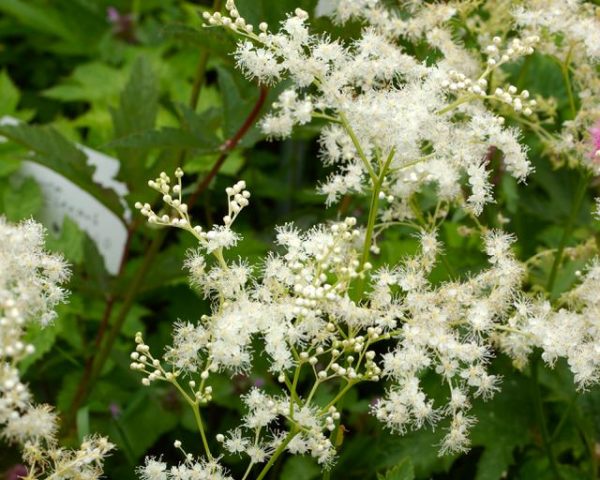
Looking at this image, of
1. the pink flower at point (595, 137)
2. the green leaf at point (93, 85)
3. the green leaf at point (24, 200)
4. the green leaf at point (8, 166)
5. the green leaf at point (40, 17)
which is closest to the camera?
the pink flower at point (595, 137)

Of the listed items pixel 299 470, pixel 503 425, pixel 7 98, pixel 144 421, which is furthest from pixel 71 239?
pixel 503 425

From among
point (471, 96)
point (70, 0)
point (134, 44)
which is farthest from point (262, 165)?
point (471, 96)

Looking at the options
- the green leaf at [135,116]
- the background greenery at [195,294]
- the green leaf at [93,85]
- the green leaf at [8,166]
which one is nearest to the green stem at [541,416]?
the background greenery at [195,294]

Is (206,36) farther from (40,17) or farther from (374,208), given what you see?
(40,17)

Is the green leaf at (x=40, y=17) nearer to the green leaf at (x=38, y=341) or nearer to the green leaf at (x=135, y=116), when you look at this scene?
the green leaf at (x=135, y=116)

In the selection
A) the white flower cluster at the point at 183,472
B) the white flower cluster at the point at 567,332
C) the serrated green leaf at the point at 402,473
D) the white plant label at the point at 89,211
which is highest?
the white flower cluster at the point at 567,332

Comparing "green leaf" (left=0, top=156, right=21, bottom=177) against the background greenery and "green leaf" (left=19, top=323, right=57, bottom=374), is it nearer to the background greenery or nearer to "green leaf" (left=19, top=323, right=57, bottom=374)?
the background greenery
